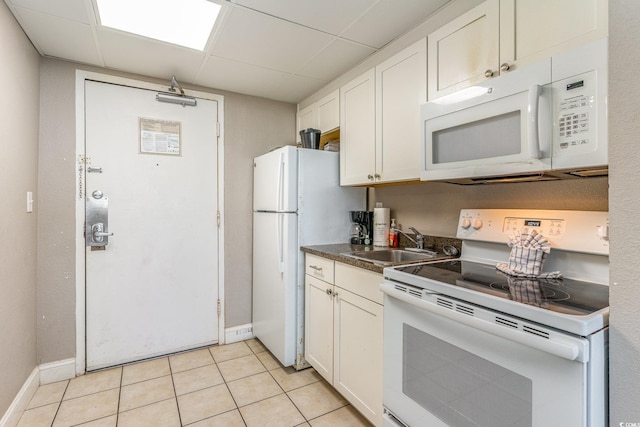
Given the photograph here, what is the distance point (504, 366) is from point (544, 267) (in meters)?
0.57

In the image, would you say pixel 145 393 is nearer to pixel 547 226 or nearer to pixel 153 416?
pixel 153 416

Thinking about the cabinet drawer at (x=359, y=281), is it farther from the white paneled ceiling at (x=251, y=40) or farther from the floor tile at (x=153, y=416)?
the white paneled ceiling at (x=251, y=40)

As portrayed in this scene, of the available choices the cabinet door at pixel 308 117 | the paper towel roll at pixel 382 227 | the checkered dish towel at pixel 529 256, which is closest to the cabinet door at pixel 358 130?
the paper towel roll at pixel 382 227

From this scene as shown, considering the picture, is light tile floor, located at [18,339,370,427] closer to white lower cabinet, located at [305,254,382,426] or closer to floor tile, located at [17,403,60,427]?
floor tile, located at [17,403,60,427]

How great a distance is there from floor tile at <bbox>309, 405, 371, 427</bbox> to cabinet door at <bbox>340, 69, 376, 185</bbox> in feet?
4.59

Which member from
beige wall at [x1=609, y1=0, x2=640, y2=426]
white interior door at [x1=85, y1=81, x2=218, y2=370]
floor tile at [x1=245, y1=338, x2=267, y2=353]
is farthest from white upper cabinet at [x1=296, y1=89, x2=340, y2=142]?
floor tile at [x1=245, y1=338, x2=267, y2=353]

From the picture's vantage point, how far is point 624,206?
0.74 meters

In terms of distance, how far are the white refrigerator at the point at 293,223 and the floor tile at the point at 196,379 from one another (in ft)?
1.45

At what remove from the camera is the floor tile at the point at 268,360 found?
2.37 metres

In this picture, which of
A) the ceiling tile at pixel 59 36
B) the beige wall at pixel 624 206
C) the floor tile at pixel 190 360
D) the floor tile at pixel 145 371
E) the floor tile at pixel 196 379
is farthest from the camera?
the floor tile at pixel 190 360

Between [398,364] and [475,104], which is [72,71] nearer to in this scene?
[475,104]

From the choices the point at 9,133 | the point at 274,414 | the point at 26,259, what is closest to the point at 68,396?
the point at 26,259

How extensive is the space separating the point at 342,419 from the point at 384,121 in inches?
69.4

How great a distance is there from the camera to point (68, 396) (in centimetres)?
201
